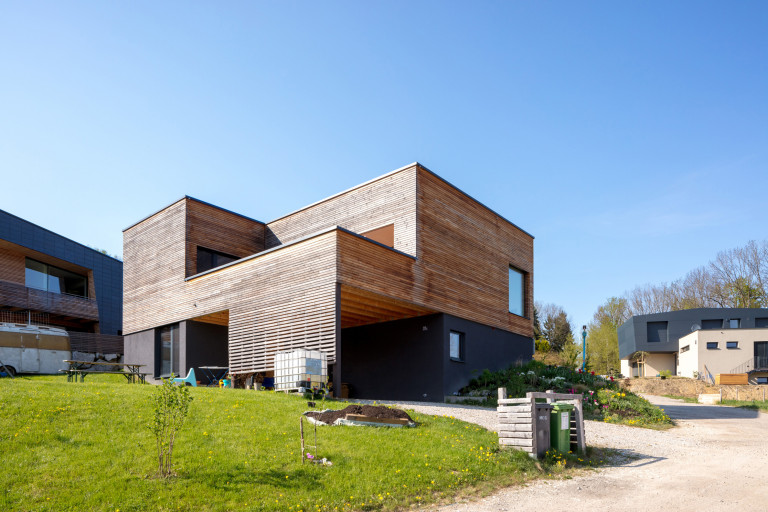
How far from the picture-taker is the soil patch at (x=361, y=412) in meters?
10.0

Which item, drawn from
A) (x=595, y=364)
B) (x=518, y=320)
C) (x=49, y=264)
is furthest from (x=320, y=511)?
(x=595, y=364)

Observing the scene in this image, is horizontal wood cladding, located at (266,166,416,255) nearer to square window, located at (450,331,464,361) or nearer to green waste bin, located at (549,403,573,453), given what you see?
square window, located at (450,331,464,361)

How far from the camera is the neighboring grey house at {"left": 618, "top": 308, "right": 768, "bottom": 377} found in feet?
138

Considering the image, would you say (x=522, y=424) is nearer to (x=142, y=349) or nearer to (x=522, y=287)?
(x=522, y=287)

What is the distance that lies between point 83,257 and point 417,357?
69.4ft

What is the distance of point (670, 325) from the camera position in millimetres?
45938

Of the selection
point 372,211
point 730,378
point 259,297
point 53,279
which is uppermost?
point 372,211

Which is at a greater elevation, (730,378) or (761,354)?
(761,354)

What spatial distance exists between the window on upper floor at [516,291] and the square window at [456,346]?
3.91 m

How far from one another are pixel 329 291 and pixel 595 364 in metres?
40.2

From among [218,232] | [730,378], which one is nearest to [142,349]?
[218,232]

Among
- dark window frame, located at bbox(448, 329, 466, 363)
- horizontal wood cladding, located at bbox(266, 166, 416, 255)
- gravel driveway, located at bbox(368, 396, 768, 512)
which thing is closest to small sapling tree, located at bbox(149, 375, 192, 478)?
gravel driveway, located at bbox(368, 396, 768, 512)

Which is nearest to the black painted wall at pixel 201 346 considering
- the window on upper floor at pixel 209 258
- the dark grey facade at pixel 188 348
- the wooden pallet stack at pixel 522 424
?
the dark grey facade at pixel 188 348

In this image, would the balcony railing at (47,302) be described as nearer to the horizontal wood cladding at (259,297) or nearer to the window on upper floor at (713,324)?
the horizontal wood cladding at (259,297)
